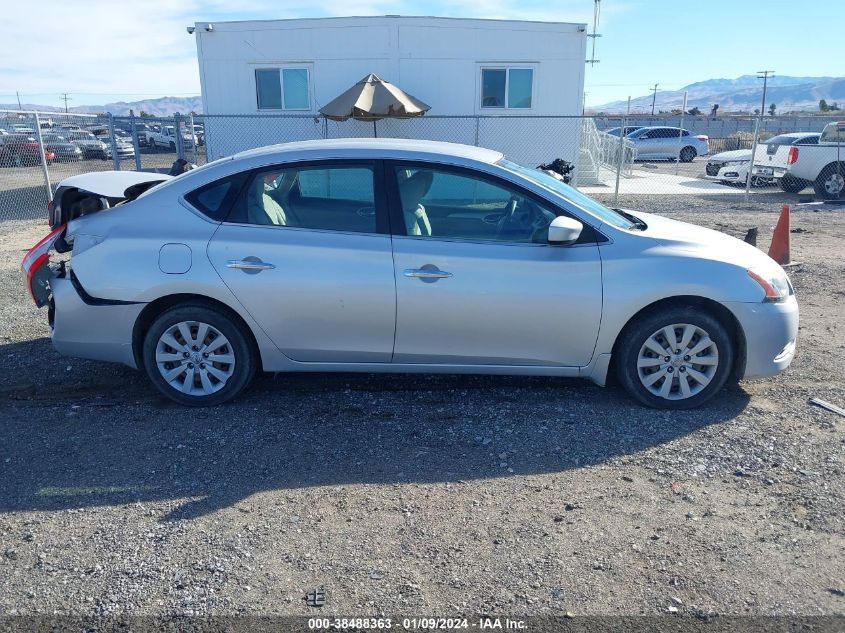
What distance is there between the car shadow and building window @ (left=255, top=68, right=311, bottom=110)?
38.3 ft

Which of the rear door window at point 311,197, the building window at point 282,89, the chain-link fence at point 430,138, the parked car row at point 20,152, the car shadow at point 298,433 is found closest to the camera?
the car shadow at point 298,433

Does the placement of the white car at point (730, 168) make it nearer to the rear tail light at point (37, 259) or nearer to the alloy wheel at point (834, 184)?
the alloy wheel at point (834, 184)

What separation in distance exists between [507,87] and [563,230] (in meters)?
12.5

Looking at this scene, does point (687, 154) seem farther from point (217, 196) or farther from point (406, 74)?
point (217, 196)

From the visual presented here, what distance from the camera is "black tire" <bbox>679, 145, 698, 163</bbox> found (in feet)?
97.9

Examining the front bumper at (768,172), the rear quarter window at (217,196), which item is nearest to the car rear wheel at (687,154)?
the front bumper at (768,172)

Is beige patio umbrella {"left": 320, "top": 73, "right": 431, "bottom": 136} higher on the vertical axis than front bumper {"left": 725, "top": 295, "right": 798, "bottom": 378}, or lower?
higher

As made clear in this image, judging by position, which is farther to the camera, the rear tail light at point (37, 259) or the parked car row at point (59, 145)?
the parked car row at point (59, 145)

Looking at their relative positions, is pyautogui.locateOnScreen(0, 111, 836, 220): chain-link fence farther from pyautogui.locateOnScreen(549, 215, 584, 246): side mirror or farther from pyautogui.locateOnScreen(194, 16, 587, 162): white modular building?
pyautogui.locateOnScreen(549, 215, 584, 246): side mirror

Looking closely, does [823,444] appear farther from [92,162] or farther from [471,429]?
[92,162]

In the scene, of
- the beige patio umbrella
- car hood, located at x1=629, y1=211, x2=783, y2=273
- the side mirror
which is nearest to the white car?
the beige patio umbrella

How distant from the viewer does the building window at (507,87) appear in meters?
15.5

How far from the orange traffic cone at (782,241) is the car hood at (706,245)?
14.9 feet

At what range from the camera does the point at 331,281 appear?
13.8 ft
